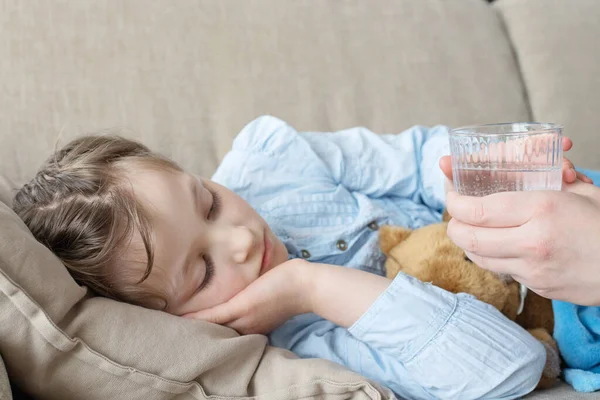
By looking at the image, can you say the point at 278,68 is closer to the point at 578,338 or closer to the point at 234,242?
the point at 234,242

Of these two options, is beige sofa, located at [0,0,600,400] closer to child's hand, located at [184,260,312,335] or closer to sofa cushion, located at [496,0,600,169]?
sofa cushion, located at [496,0,600,169]

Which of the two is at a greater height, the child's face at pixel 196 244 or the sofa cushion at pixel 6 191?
the sofa cushion at pixel 6 191

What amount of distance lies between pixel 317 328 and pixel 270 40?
0.85 metres

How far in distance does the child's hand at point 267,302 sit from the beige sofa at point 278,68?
420 millimetres

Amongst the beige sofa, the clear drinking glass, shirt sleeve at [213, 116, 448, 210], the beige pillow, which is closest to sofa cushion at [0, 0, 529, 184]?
the beige sofa

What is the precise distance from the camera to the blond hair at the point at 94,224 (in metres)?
0.89

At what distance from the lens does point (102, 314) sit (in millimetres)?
756

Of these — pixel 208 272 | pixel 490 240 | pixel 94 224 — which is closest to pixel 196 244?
pixel 208 272

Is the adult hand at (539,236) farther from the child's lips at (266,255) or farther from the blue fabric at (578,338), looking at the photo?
the child's lips at (266,255)

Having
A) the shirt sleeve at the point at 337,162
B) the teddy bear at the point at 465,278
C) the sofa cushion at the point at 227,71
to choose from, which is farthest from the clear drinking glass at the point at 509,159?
the sofa cushion at the point at 227,71

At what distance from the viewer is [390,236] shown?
3.62 ft

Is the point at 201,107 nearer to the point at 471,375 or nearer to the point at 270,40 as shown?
the point at 270,40

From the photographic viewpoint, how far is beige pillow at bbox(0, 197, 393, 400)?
69 centimetres

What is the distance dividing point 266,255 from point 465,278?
34cm
